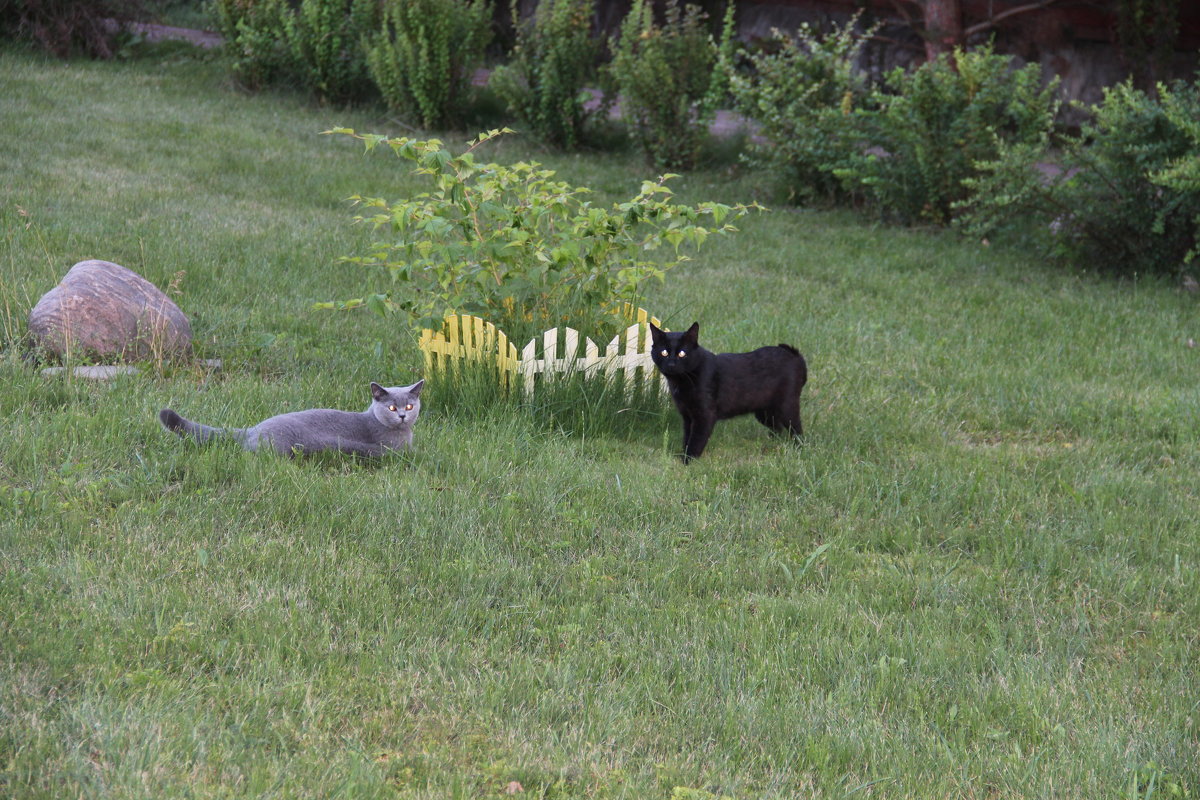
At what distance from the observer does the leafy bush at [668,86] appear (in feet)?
40.3

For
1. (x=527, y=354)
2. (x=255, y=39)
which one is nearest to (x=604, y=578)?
(x=527, y=354)

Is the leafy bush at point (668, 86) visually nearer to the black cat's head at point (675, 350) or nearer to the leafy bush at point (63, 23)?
the black cat's head at point (675, 350)

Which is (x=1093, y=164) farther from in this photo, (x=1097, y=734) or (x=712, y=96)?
(x=1097, y=734)

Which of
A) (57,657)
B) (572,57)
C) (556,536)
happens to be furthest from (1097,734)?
(572,57)

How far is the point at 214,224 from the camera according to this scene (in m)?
9.21

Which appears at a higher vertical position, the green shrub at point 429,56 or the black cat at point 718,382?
the green shrub at point 429,56

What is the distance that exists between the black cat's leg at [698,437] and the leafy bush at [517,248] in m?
0.86

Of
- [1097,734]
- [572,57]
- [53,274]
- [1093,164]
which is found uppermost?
[572,57]

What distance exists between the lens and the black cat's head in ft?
17.4

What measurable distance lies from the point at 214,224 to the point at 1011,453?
6488 millimetres

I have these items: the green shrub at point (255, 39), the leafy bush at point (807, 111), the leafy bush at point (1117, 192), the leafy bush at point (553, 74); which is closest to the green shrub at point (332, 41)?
the green shrub at point (255, 39)

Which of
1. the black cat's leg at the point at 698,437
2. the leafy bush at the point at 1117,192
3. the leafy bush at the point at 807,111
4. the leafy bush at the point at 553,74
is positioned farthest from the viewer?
the leafy bush at the point at 553,74

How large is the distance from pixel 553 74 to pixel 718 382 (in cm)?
850

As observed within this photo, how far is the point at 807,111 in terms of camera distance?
1130 cm
